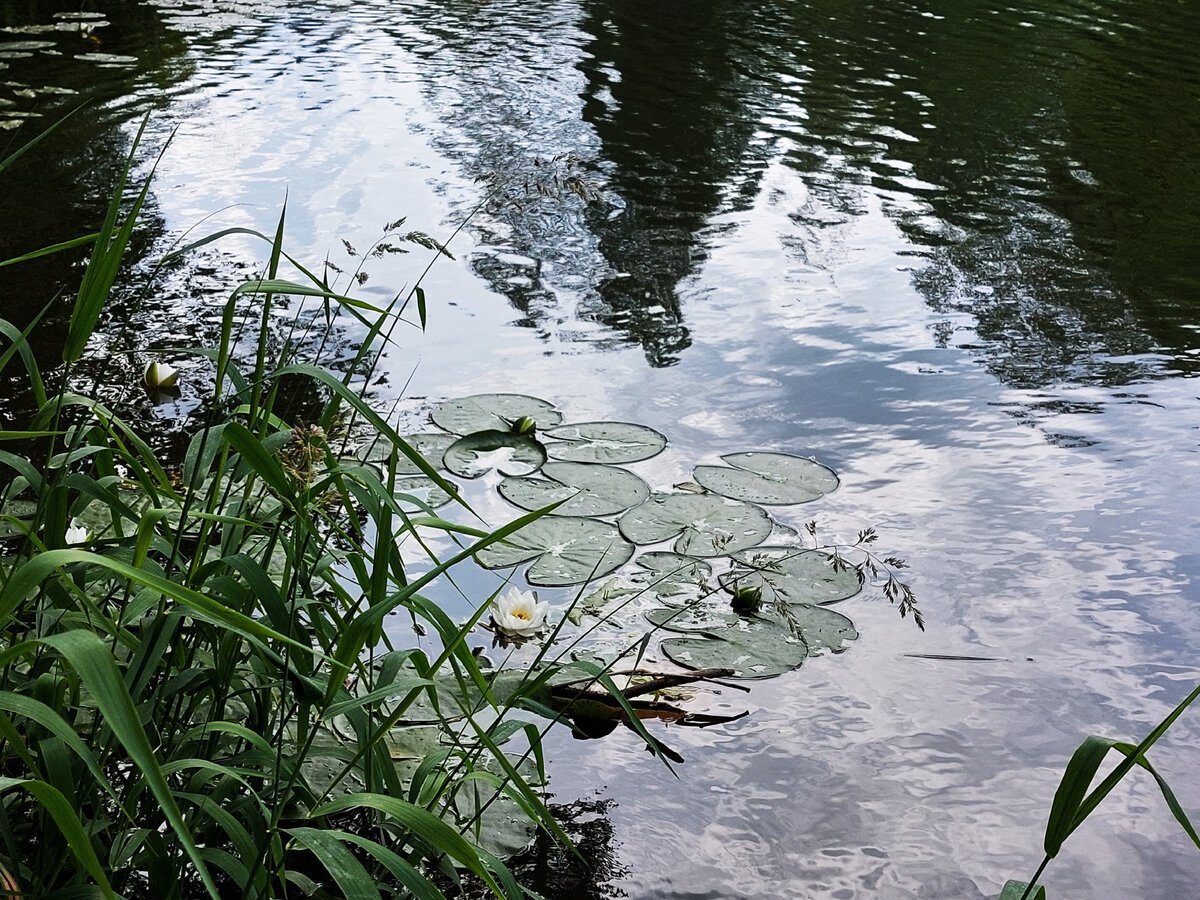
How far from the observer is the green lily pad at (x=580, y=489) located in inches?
87.7

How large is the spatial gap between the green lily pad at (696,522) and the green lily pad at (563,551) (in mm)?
53

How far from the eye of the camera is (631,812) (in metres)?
1.55

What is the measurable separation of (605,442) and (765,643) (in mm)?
737

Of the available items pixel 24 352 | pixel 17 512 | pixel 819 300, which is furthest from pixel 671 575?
pixel 819 300

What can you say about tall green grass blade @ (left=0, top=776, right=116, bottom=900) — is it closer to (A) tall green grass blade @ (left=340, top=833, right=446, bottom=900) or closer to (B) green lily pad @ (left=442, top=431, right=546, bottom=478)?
(A) tall green grass blade @ (left=340, top=833, right=446, bottom=900)

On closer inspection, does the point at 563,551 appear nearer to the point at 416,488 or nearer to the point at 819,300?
the point at 416,488

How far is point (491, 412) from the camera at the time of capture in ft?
8.38

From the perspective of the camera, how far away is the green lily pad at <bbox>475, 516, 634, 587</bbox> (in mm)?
2029

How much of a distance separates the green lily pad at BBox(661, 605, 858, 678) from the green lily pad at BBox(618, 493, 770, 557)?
0.62 ft

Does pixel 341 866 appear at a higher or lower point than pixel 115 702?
lower

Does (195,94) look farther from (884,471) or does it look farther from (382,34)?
(884,471)

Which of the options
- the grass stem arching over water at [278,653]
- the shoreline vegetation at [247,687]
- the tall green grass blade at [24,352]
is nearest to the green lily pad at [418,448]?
the grass stem arching over water at [278,653]

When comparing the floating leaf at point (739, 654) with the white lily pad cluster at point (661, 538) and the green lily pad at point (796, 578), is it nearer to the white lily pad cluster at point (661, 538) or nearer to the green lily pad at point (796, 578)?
the white lily pad cluster at point (661, 538)

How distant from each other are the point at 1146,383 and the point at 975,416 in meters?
0.59
